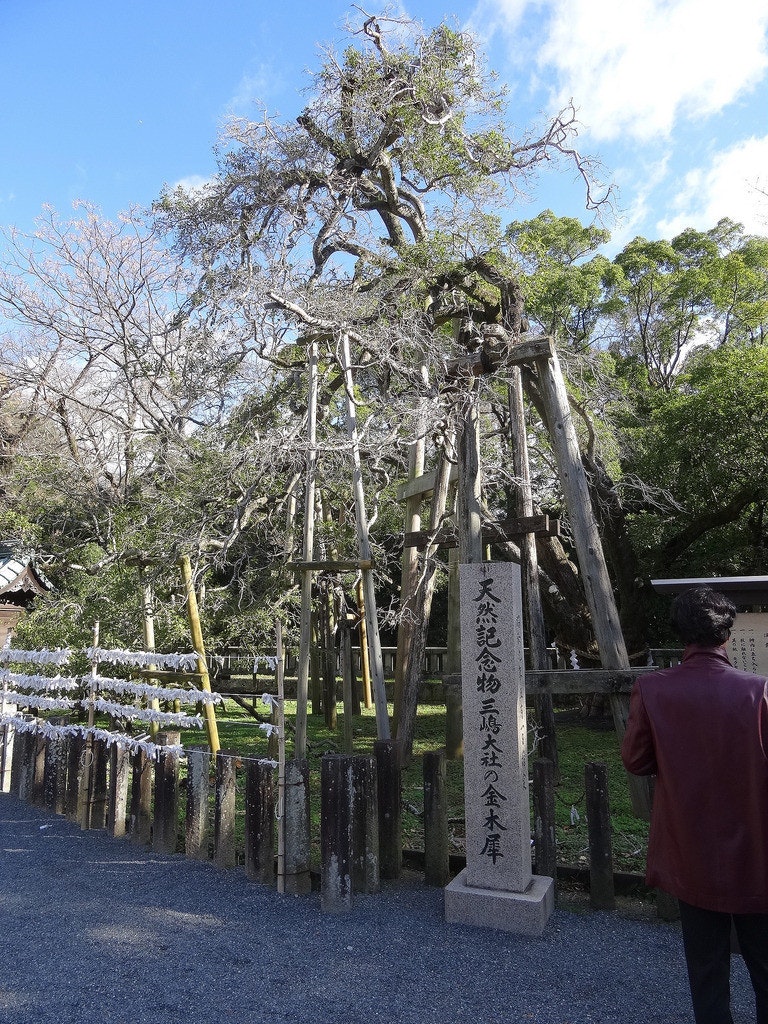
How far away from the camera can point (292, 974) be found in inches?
130

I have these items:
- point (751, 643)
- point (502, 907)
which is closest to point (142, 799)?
point (502, 907)

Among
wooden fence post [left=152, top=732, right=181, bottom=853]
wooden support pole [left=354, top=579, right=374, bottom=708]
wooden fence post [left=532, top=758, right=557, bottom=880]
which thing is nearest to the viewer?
wooden fence post [left=532, top=758, right=557, bottom=880]

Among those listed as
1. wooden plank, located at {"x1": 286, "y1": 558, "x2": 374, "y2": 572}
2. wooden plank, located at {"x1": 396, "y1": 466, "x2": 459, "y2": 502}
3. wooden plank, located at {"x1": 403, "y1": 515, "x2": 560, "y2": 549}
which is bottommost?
wooden plank, located at {"x1": 286, "y1": 558, "x2": 374, "y2": 572}

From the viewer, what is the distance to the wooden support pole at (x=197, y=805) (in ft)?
15.9

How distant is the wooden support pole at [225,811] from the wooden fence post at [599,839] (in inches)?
89.1

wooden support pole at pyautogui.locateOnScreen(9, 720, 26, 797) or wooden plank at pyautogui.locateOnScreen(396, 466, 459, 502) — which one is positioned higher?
wooden plank at pyautogui.locateOnScreen(396, 466, 459, 502)

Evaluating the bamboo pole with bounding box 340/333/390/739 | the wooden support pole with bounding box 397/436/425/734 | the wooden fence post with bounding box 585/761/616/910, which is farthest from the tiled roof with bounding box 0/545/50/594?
the wooden fence post with bounding box 585/761/616/910

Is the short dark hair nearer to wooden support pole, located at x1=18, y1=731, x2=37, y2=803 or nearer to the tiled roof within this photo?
wooden support pole, located at x1=18, y1=731, x2=37, y2=803

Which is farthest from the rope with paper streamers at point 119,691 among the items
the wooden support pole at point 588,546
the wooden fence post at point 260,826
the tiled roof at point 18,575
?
the tiled roof at point 18,575

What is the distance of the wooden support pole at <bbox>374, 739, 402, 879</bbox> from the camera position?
4.46m

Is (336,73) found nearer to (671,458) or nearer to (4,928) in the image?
(671,458)

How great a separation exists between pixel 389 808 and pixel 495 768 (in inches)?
35.9

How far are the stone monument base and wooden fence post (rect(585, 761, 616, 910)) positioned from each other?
0.88 ft

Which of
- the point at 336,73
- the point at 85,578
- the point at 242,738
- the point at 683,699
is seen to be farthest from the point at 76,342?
the point at 683,699
